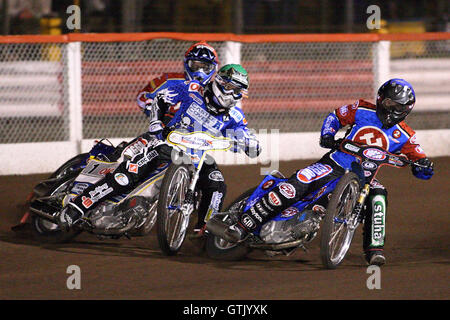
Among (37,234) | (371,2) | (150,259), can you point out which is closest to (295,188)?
(150,259)

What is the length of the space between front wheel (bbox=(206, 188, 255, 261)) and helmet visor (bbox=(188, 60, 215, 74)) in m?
1.95

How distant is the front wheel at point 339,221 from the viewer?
7.85m

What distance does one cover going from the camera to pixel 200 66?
33.1ft

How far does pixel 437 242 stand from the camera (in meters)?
9.44

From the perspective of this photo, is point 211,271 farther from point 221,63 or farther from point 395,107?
point 221,63

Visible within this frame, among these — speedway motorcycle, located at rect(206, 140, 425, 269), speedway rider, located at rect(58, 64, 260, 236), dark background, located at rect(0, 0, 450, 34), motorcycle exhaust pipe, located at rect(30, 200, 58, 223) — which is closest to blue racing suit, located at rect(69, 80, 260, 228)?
Result: speedway rider, located at rect(58, 64, 260, 236)

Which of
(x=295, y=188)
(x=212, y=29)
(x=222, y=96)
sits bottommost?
(x=295, y=188)

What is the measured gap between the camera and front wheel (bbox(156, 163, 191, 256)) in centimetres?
823

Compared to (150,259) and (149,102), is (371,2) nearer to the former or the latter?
(149,102)

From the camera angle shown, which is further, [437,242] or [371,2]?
[371,2]

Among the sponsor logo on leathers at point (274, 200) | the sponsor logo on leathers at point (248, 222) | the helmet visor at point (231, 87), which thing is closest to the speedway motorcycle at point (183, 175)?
the helmet visor at point (231, 87)

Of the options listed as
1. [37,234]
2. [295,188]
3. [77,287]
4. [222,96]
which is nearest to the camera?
[77,287]

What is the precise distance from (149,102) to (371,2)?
41.3 ft
